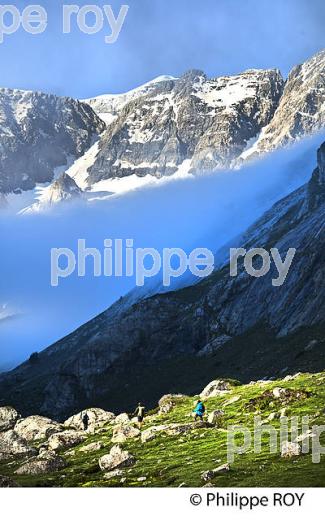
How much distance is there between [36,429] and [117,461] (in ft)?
157

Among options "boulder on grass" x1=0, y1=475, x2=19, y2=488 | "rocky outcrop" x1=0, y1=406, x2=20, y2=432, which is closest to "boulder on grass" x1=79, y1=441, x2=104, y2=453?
"boulder on grass" x1=0, y1=475, x2=19, y2=488

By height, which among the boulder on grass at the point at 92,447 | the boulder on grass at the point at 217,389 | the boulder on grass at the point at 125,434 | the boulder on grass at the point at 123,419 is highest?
the boulder on grass at the point at 217,389

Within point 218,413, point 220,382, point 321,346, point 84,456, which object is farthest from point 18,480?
point 321,346

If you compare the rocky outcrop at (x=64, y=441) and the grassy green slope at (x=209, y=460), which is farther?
the rocky outcrop at (x=64, y=441)

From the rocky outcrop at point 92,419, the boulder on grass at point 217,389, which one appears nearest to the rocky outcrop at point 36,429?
the rocky outcrop at point 92,419

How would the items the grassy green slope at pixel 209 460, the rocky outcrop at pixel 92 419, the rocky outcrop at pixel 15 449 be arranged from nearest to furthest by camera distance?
the grassy green slope at pixel 209 460, the rocky outcrop at pixel 15 449, the rocky outcrop at pixel 92 419

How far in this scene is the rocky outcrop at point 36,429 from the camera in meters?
101

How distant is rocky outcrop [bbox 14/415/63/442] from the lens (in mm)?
101400

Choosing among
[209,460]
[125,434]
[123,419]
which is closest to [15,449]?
[125,434]

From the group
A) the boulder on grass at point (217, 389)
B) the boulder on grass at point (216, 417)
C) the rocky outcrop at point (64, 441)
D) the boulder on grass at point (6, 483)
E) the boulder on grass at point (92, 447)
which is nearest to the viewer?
the boulder on grass at point (6, 483)

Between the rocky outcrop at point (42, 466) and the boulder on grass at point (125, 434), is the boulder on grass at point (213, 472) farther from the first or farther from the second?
the boulder on grass at point (125, 434)

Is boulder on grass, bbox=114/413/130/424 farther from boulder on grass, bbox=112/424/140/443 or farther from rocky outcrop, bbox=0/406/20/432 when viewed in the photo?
rocky outcrop, bbox=0/406/20/432

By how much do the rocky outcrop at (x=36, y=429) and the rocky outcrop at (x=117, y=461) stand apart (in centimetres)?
3989

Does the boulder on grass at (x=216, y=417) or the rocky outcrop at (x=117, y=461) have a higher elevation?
the boulder on grass at (x=216, y=417)
